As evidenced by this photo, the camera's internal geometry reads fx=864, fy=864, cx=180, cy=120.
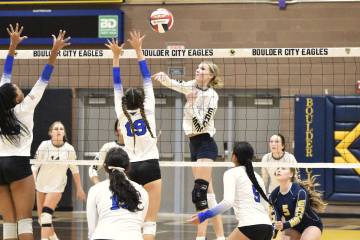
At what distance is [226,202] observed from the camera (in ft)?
25.0

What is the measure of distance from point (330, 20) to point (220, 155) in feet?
11.2

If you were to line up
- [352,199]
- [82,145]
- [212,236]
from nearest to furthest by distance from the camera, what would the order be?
1. [212,236]
2. [352,199]
3. [82,145]

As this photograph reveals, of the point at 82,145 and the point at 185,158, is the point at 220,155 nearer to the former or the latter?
the point at 185,158

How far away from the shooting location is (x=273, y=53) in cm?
1076

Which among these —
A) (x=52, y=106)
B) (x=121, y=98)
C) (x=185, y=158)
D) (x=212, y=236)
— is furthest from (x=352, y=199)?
(x=121, y=98)

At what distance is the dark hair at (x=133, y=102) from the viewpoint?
822 cm

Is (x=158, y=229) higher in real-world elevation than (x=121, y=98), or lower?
lower

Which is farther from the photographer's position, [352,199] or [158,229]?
[352,199]

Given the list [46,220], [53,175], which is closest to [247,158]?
[46,220]

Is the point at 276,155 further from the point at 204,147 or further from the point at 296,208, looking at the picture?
the point at 296,208

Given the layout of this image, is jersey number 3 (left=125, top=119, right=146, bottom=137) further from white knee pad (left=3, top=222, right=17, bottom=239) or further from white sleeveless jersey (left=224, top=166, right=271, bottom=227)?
white knee pad (left=3, top=222, right=17, bottom=239)

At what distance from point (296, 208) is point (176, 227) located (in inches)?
230

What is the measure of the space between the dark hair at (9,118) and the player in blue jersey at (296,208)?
9.48 ft

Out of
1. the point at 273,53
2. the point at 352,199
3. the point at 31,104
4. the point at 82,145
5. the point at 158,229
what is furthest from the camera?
the point at 82,145
